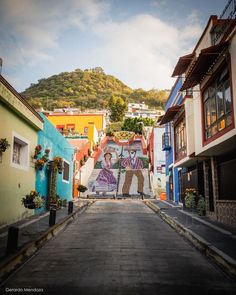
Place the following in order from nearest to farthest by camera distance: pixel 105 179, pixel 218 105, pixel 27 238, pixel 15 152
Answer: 1. pixel 27 238
2. pixel 218 105
3. pixel 15 152
4. pixel 105 179

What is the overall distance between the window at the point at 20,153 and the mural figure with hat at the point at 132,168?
66.5 ft

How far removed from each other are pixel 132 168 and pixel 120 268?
36.4 metres

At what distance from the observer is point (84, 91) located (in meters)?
120

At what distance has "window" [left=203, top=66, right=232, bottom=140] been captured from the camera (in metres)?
11.9

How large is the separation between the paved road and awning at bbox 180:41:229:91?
23.3 feet

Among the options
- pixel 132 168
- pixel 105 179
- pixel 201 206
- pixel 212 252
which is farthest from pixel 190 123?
pixel 132 168

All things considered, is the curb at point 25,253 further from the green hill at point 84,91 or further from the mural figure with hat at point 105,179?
the green hill at point 84,91

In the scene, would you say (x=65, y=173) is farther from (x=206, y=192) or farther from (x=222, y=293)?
(x=222, y=293)

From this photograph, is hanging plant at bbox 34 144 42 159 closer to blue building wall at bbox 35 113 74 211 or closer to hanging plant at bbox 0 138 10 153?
blue building wall at bbox 35 113 74 211

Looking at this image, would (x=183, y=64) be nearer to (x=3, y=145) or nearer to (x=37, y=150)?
(x=37, y=150)

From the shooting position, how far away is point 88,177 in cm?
3788

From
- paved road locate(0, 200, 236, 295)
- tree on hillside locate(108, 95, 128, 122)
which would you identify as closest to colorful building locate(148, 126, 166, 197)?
paved road locate(0, 200, 236, 295)

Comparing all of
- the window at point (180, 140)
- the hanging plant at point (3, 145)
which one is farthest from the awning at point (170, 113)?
the hanging plant at point (3, 145)

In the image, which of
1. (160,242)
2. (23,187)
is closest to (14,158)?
(23,187)
